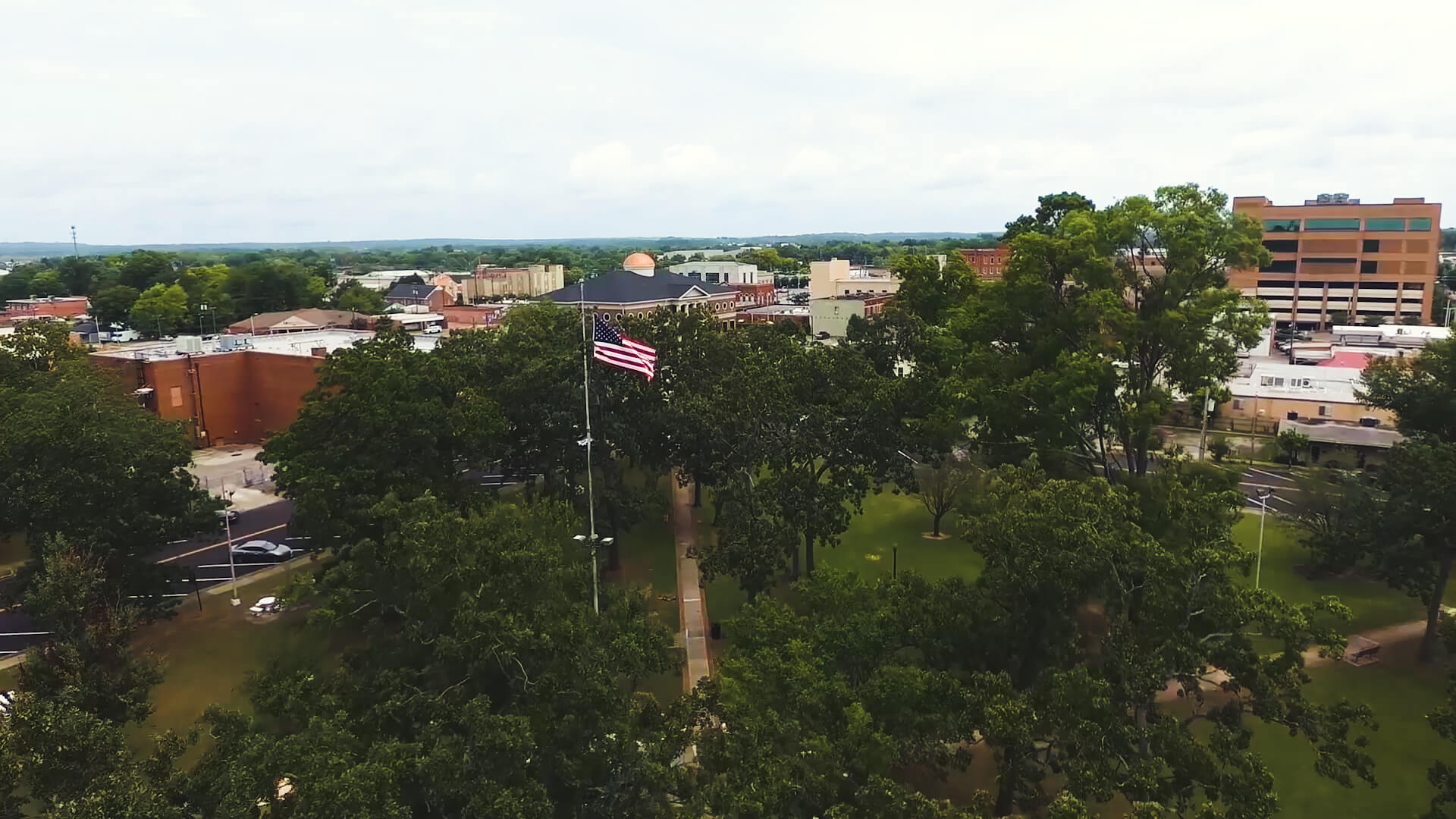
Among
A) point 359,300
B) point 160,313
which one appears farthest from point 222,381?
point 359,300

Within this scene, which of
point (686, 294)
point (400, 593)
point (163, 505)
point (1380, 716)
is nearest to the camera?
point (400, 593)

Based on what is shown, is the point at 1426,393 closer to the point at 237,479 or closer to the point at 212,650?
the point at 212,650

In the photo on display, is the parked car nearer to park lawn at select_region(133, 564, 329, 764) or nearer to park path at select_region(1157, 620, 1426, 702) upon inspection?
park lawn at select_region(133, 564, 329, 764)

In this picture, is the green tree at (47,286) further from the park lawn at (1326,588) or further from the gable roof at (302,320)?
the park lawn at (1326,588)

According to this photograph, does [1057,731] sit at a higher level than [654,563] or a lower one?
higher

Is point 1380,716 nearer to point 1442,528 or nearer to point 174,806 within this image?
point 1442,528

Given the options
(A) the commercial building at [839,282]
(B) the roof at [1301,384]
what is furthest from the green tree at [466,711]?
(A) the commercial building at [839,282]

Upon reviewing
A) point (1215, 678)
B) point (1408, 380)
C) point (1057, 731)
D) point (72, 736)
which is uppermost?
point (1408, 380)

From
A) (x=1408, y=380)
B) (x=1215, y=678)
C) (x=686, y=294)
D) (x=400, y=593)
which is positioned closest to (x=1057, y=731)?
(x=1215, y=678)
